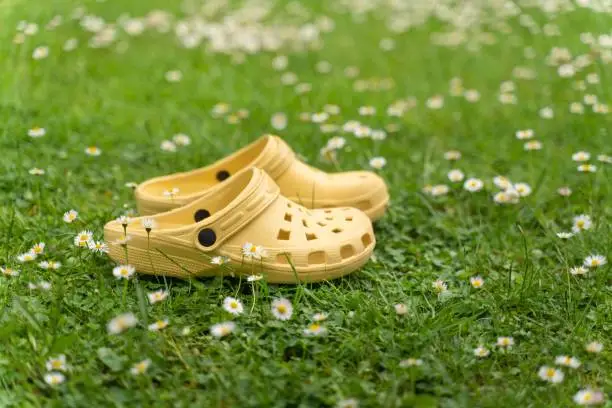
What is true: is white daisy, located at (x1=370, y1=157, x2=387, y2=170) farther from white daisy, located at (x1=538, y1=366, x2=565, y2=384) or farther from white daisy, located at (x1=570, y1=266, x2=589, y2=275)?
white daisy, located at (x1=538, y1=366, x2=565, y2=384)

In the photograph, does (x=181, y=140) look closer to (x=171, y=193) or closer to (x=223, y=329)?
(x=171, y=193)

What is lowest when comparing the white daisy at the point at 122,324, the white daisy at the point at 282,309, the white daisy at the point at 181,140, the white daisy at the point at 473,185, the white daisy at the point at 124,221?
the white daisy at the point at 473,185

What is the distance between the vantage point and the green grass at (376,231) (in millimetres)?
1893

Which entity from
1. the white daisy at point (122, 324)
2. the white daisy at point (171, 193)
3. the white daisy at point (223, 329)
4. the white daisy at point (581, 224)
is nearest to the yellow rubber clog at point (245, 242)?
the white daisy at point (171, 193)

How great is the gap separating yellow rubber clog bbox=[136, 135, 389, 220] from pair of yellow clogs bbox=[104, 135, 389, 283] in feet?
0.11

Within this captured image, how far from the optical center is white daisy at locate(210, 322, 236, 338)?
198 centimetres

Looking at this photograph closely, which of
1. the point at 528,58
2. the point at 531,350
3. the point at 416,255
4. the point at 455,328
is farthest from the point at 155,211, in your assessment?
the point at 528,58

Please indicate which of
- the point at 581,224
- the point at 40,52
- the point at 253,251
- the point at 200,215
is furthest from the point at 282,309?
the point at 40,52

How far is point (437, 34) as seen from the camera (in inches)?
197

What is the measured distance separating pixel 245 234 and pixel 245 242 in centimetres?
2

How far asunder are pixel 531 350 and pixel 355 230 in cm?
63

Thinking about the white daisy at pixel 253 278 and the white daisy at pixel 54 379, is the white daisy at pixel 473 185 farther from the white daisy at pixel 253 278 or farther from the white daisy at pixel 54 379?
the white daisy at pixel 54 379

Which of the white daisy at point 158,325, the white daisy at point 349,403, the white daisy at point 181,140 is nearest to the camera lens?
the white daisy at point 349,403

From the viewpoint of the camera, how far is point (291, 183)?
2.65 meters
